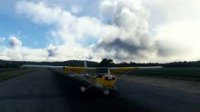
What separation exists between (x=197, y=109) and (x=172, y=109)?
1.11 metres

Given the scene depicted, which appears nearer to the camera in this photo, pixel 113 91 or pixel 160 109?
pixel 160 109

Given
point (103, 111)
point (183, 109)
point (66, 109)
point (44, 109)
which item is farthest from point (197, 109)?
point (44, 109)

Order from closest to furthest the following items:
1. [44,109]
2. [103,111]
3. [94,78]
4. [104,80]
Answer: [103,111]
[44,109]
[104,80]
[94,78]

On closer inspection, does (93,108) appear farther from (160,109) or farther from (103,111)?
(160,109)

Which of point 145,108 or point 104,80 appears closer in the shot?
point 145,108

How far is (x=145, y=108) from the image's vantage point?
16.6 metres

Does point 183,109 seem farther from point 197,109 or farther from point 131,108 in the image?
point 131,108

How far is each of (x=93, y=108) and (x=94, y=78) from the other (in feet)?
32.1

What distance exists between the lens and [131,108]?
16531 millimetres

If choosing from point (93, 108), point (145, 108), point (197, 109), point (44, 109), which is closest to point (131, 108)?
point (145, 108)

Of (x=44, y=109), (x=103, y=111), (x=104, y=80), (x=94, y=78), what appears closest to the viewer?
(x=103, y=111)

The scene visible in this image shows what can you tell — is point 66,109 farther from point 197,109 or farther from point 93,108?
point 197,109

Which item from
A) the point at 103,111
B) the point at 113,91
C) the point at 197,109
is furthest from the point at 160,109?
the point at 113,91

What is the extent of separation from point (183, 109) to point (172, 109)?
0.49m
